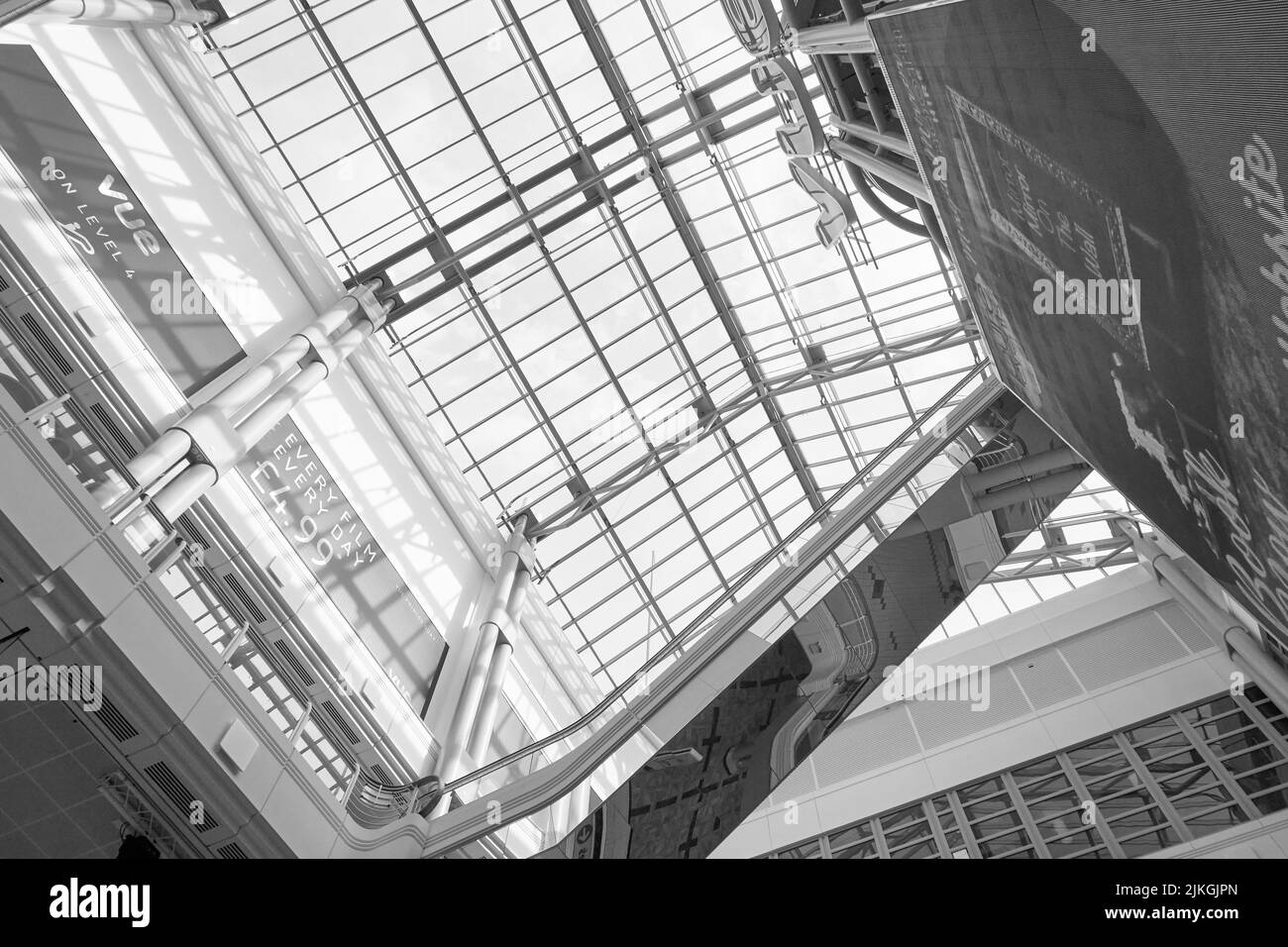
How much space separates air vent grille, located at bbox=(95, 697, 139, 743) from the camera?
8.11 metres

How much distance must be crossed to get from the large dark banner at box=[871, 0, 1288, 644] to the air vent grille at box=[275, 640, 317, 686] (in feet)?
34.6

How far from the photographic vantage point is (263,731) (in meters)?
9.20

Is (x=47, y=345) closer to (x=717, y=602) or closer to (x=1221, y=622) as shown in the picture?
(x=717, y=602)

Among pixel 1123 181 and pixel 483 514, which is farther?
pixel 483 514

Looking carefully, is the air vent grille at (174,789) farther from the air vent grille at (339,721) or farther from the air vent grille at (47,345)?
the air vent grille at (47,345)

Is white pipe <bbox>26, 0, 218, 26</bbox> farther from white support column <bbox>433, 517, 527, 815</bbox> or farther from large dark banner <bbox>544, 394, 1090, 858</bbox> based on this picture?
large dark banner <bbox>544, 394, 1090, 858</bbox>

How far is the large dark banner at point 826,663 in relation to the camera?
6734mm

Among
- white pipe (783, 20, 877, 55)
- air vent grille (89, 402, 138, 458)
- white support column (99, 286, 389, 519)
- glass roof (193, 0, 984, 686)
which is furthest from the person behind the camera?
glass roof (193, 0, 984, 686)

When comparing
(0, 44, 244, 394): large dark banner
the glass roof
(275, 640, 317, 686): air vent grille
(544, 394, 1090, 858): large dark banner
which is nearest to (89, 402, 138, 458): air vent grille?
(0, 44, 244, 394): large dark banner

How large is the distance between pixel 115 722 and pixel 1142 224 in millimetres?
8755
